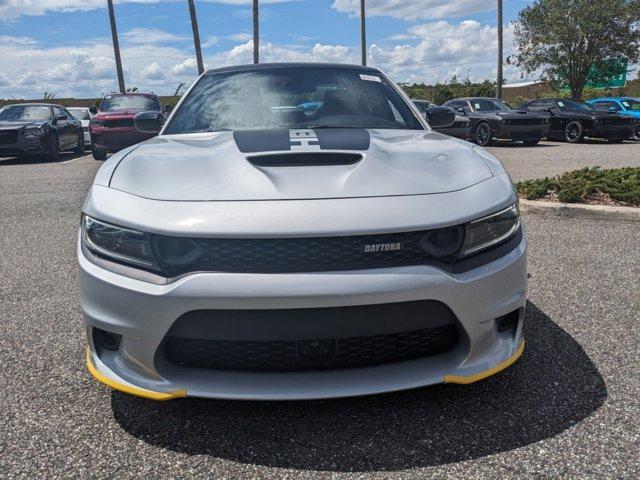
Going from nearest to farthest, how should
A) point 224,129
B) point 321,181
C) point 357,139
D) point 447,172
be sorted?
point 321,181
point 447,172
point 357,139
point 224,129

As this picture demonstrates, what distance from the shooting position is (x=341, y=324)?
193 centimetres

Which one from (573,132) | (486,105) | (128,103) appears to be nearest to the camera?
(128,103)

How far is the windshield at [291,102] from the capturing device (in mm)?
3277

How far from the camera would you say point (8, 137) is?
13305mm

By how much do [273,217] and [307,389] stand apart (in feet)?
1.93

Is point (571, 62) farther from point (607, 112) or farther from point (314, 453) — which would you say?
point (314, 453)

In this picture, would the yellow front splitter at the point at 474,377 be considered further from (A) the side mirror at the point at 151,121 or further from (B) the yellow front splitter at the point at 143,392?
(A) the side mirror at the point at 151,121

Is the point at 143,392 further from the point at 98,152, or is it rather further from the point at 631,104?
the point at 631,104

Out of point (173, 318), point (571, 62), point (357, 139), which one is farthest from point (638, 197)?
point (571, 62)

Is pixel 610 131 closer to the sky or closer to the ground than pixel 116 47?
closer to the ground

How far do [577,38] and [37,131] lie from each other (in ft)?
92.4

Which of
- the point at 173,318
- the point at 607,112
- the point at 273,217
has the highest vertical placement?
the point at 273,217

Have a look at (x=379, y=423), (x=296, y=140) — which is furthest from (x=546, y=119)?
(x=379, y=423)

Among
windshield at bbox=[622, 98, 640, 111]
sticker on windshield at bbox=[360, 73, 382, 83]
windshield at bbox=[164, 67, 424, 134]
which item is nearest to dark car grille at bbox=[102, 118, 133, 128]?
windshield at bbox=[164, 67, 424, 134]
